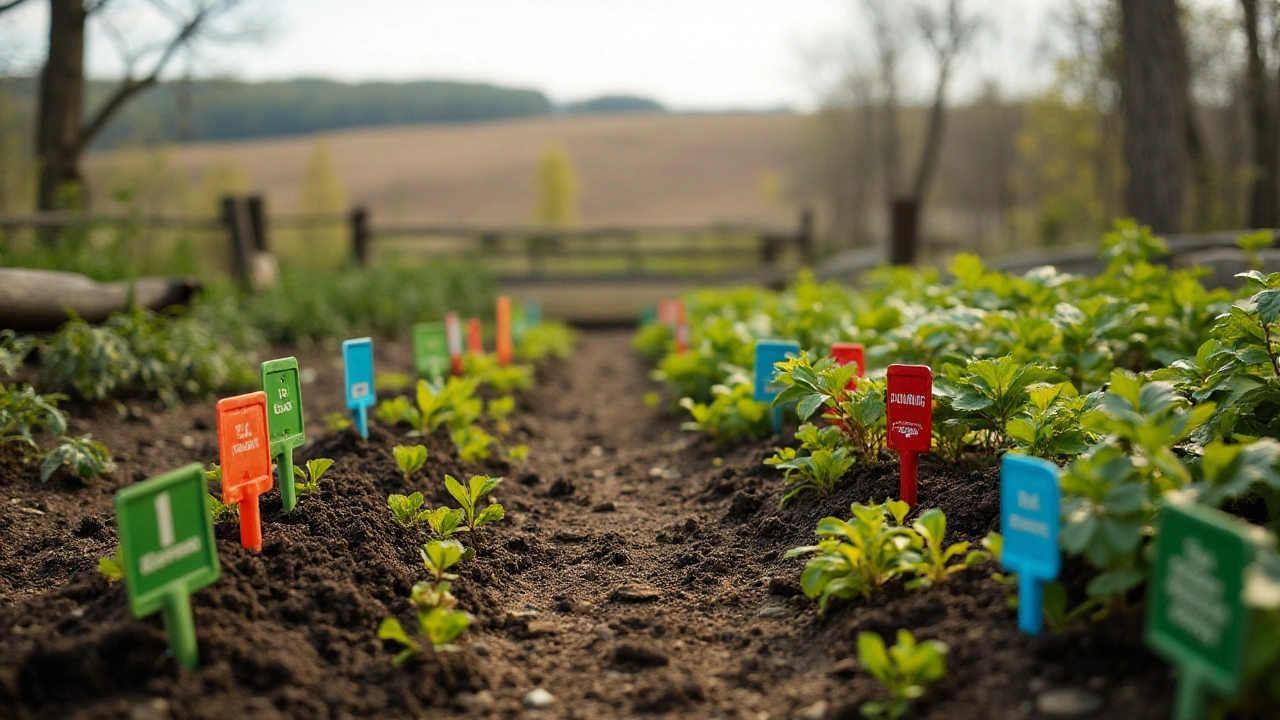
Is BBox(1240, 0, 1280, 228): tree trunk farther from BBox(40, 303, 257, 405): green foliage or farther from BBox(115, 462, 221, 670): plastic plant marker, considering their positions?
BBox(115, 462, 221, 670): plastic plant marker

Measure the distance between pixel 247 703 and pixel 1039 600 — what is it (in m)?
1.68

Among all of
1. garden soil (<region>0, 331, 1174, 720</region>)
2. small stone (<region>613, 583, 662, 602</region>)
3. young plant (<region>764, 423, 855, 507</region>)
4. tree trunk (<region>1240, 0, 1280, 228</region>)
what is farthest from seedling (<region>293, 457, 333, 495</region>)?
tree trunk (<region>1240, 0, 1280, 228</region>)

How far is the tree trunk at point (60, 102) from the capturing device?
8.16m

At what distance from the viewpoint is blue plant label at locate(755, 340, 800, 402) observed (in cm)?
396

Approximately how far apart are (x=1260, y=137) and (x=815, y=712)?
10.4m

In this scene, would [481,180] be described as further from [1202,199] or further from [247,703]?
[247,703]

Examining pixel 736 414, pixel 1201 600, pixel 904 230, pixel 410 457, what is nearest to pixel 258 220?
pixel 904 230

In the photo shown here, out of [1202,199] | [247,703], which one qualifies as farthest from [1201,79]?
[247,703]

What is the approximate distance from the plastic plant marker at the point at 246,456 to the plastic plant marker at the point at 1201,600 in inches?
83.3

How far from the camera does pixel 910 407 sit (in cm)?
278

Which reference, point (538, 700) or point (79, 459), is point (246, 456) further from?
point (79, 459)

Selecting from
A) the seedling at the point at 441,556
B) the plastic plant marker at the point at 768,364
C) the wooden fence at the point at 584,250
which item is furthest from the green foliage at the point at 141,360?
the wooden fence at the point at 584,250

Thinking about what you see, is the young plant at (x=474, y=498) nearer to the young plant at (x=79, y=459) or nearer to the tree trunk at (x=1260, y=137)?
the young plant at (x=79, y=459)

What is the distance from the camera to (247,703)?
193cm
